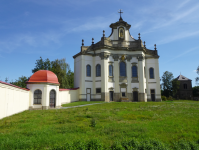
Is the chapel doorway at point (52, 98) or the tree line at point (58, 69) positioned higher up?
the tree line at point (58, 69)

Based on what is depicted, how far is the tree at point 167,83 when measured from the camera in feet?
208

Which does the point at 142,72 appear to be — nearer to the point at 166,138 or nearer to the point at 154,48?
the point at 154,48

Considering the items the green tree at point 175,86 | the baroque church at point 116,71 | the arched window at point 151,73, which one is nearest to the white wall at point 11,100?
the baroque church at point 116,71

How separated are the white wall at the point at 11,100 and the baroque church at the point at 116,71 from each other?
17019 mm

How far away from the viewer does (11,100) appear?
57.0 feet

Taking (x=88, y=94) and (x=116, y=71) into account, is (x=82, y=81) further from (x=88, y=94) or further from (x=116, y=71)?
(x=116, y=71)

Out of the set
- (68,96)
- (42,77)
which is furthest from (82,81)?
(42,77)

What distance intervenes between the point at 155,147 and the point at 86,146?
319cm

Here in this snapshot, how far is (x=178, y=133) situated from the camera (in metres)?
9.83

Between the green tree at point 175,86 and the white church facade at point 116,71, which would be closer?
the white church facade at point 116,71

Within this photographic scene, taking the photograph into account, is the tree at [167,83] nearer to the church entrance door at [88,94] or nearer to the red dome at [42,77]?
the church entrance door at [88,94]

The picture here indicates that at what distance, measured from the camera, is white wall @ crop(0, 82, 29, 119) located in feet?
50.0

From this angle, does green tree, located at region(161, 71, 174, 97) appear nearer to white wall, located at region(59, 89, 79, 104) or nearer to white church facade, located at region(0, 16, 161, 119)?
Answer: white church facade, located at region(0, 16, 161, 119)

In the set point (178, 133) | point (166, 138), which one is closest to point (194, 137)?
point (178, 133)
